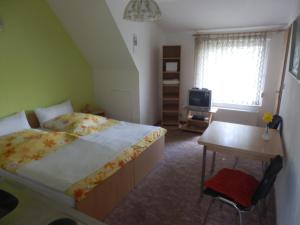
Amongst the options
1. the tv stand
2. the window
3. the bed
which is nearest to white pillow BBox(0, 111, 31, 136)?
the bed

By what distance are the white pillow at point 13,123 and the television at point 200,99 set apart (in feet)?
9.92

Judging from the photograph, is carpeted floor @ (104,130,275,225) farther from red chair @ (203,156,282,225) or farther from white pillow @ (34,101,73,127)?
white pillow @ (34,101,73,127)

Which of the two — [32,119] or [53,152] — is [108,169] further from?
[32,119]

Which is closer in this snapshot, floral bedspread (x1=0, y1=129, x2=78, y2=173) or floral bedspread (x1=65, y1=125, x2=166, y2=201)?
floral bedspread (x1=65, y1=125, x2=166, y2=201)

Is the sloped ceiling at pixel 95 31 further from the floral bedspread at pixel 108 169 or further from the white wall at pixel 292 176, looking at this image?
the white wall at pixel 292 176

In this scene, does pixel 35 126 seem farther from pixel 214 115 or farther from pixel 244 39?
pixel 244 39

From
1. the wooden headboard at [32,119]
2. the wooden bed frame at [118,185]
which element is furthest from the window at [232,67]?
the wooden headboard at [32,119]

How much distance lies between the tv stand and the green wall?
233 centimetres

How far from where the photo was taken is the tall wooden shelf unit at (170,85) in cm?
442

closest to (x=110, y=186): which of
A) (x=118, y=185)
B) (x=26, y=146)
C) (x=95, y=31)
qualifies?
(x=118, y=185)

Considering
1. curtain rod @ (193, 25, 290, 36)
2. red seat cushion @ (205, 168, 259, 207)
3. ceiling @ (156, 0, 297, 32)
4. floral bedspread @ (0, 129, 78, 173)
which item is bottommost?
red seat cushion @ (205, 168, 259, 207)

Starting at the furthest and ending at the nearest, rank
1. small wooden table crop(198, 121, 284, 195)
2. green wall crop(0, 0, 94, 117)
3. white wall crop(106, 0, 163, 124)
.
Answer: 1. white wall crop(106, 0, 163, 124)
2. green wall crop(0, 0, 94, 117)
3. small wooden table crop(198, 121, 284, 195)

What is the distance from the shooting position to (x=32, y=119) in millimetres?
3160

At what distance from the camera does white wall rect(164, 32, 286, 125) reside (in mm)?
3803
